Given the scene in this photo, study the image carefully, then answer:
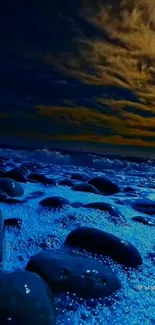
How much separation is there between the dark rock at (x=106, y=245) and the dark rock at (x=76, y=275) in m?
0.36

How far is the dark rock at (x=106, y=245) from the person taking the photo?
→ 2.17m

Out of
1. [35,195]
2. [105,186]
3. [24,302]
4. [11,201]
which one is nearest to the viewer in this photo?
[24,302]

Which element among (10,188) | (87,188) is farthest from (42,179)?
(10,188)

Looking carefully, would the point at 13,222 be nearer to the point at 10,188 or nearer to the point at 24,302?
the point at 10,188

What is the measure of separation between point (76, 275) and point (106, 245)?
61 cm

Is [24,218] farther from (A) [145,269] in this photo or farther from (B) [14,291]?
(B) [14,291]

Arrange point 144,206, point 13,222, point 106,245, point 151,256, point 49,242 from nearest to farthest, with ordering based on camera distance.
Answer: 1. point 106,245
2. point 151,256
3. point 49,242
4. point 13,222
5. point 144,206

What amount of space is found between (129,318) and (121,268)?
56 cm

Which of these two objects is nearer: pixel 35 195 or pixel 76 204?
pixel 76 204

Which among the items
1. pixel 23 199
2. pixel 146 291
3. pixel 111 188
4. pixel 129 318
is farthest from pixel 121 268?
pixel 111 188

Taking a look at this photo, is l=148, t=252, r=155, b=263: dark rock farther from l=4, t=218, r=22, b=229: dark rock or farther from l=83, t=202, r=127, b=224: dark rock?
l=4, t=218, r=22, b=229: dark rock

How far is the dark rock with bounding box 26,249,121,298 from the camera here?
1671 mm

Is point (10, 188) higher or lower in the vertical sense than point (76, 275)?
lower

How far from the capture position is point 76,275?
1698mm
